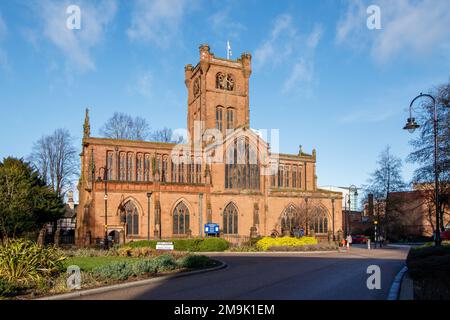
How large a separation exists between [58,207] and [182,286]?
1196 inches

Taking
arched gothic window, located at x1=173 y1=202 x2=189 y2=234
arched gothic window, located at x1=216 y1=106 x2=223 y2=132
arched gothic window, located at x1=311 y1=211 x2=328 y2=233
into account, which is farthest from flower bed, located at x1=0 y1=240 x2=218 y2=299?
arched gothic window, located at x1=216 y1=106 x2=223 y2=132

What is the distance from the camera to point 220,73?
55969 mm

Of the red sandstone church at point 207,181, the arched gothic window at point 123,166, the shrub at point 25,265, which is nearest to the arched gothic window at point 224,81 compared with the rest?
Answer: the red sandstone church at point 207,181

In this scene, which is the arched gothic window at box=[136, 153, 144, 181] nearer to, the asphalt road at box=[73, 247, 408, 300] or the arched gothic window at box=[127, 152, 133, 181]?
the arched gothic window at box=[127, 152, 133, 181]

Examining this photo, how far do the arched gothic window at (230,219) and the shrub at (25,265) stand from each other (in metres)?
31.8

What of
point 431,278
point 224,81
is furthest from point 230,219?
point 431,278

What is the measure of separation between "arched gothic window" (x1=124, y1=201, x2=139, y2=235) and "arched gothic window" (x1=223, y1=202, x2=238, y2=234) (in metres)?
9.94

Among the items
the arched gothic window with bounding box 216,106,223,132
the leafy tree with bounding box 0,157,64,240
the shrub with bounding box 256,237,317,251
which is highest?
the arched gothic window with bounding box 216,106,223,132

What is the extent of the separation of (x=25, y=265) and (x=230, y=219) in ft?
111

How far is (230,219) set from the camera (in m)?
47.6

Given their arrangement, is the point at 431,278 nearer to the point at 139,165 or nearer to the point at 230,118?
the point at 139,165

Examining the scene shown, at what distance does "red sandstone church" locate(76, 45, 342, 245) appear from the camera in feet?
139

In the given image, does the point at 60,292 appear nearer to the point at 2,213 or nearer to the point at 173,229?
the point at 2,213
